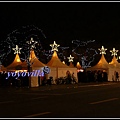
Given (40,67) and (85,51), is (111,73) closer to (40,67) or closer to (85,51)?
(40,67)

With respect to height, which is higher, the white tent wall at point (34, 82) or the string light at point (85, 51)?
the string light at point (85, 51)

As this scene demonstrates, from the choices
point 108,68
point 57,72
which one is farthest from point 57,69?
point 108,68

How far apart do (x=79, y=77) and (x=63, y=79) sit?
5.59 metres

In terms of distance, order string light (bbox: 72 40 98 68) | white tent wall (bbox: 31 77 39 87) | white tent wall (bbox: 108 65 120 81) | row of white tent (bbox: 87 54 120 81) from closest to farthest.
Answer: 1. white tent wall (bbox: 31 77 39 87)
2. row of white tent (bbox: 87 54 120 81)
3. white tent wall (bbox: 108 65 120 81)
4. string light (bbox: 72 40 98 68)

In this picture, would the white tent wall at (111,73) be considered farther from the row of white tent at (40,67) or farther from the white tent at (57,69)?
the white tent at (57,69)

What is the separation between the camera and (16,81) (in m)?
38.4

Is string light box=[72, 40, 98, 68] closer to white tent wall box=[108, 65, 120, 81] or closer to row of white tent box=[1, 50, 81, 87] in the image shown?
white tent wall box=[108, 65, 120, 81]

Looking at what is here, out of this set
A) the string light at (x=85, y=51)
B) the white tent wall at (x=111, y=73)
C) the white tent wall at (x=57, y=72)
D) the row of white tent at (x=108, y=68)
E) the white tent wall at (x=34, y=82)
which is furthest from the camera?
the string light at (x=85, y=51)

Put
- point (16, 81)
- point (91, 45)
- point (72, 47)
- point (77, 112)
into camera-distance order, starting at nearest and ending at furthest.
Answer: point (77, 112) < point (16, 81) < point (72, 47) < point (91, 45)

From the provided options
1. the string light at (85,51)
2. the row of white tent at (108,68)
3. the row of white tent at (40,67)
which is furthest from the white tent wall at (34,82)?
the string light at (85,51)

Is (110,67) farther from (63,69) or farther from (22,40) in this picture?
(22,40)

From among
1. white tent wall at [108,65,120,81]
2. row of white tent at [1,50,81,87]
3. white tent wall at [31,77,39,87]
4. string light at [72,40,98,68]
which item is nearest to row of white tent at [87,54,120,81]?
white tent wall at [108,65,120,81]

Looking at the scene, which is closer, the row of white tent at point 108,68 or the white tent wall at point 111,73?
the row of white tent at point 108,68

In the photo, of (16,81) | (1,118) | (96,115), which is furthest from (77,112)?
(16,81)
